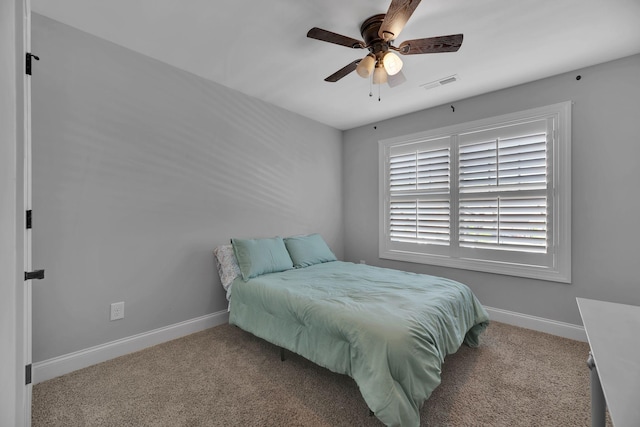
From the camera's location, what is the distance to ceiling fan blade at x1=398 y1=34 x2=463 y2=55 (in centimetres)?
171

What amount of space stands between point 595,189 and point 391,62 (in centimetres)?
224

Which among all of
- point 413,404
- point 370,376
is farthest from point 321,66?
point 413,404

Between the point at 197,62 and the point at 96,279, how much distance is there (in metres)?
2.02

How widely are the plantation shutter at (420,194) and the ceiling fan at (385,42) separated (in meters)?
1.63

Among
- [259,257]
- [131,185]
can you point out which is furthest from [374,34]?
[131,185]

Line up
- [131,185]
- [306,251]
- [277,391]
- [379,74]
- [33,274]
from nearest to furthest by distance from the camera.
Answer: [33,274] → [277,391] → [379,74] → [131,185] → [306,251]

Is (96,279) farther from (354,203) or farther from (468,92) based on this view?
(468,92)

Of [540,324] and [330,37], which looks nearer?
[330,37]

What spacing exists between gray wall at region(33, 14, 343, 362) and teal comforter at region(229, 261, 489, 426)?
716mm

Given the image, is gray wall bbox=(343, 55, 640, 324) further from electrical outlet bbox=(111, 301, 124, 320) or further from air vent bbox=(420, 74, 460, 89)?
electrical outlet bbox=(111, 301, 124, 320)

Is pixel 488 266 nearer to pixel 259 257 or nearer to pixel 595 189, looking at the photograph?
pixel 595 189

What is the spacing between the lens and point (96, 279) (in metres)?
2.16

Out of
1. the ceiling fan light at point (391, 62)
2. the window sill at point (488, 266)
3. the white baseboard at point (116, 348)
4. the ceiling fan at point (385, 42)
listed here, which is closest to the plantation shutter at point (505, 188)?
the window sill at point (488, 266)

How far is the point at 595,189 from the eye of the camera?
2479mm
